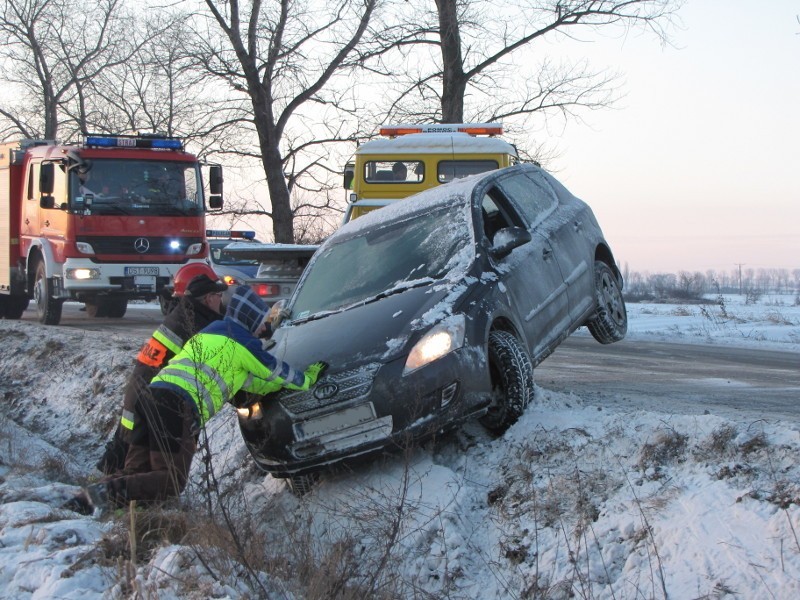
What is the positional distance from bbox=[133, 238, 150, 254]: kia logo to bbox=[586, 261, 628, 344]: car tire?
856 cm

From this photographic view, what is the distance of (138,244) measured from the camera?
14.6 meters

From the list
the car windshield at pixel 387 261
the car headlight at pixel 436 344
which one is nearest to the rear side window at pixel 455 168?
the car windshield at pixel 387 261

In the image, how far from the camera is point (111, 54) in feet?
114

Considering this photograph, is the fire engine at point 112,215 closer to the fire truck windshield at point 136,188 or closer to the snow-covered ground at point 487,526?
the fire truck windshield at point 136,188

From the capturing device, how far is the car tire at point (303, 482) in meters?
5.49

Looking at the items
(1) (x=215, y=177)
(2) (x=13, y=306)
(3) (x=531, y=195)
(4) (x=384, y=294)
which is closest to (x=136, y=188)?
(1) (x=215, y=177)

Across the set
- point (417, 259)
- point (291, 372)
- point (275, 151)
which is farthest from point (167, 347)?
point (275, 151)

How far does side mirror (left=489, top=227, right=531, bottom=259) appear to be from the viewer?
6246mm

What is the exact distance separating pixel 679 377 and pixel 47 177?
10.1 meters

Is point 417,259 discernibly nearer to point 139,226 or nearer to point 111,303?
point 139,226

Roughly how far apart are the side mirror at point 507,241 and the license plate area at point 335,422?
1.71m

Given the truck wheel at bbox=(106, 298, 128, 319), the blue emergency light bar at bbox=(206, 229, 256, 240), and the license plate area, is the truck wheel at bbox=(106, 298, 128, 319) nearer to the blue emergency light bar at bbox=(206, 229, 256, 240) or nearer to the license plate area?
the blue emergency light bar at bbox=(206, 229, 256, 240)

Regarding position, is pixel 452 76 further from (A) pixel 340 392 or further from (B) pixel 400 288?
(A) pixel 340 392

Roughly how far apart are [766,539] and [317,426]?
7.98 ft
